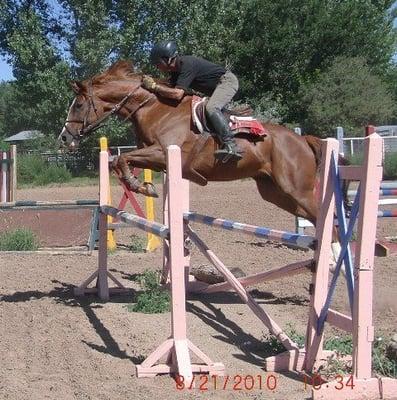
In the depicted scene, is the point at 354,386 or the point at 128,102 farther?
the point at 128,102

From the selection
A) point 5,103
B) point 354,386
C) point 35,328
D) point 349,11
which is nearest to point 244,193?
point 35,328

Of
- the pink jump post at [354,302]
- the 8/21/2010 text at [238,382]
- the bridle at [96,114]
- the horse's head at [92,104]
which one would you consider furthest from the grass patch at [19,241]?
the 8/21/2010 text at [238,382]

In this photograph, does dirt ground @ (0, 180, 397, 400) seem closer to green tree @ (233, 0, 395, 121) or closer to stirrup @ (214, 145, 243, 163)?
stirrup @ (214, 145, 243, 163)

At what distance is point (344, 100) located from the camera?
1625 inches

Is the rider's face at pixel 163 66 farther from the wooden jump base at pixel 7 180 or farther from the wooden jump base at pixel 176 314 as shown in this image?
the wooden jump base at pixel 7 180

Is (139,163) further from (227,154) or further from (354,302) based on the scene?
(354,302)

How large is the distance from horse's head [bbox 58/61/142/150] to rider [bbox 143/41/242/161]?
0.34 meters

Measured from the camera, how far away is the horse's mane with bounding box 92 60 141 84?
8270 millimetres

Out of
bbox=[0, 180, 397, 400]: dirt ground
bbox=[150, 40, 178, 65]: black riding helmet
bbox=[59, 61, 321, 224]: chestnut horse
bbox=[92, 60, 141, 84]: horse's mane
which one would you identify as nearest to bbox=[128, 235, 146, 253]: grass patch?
bbox=[0, 180, 397, 400]: dirt ground

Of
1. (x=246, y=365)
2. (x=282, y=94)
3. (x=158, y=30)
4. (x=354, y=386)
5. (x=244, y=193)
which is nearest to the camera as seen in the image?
(x=354, y=386)

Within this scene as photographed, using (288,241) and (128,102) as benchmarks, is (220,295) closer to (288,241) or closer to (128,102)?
(128,102)

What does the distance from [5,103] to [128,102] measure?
90.2m

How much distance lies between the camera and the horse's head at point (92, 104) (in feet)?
26.5

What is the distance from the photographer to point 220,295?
8.23 metres
